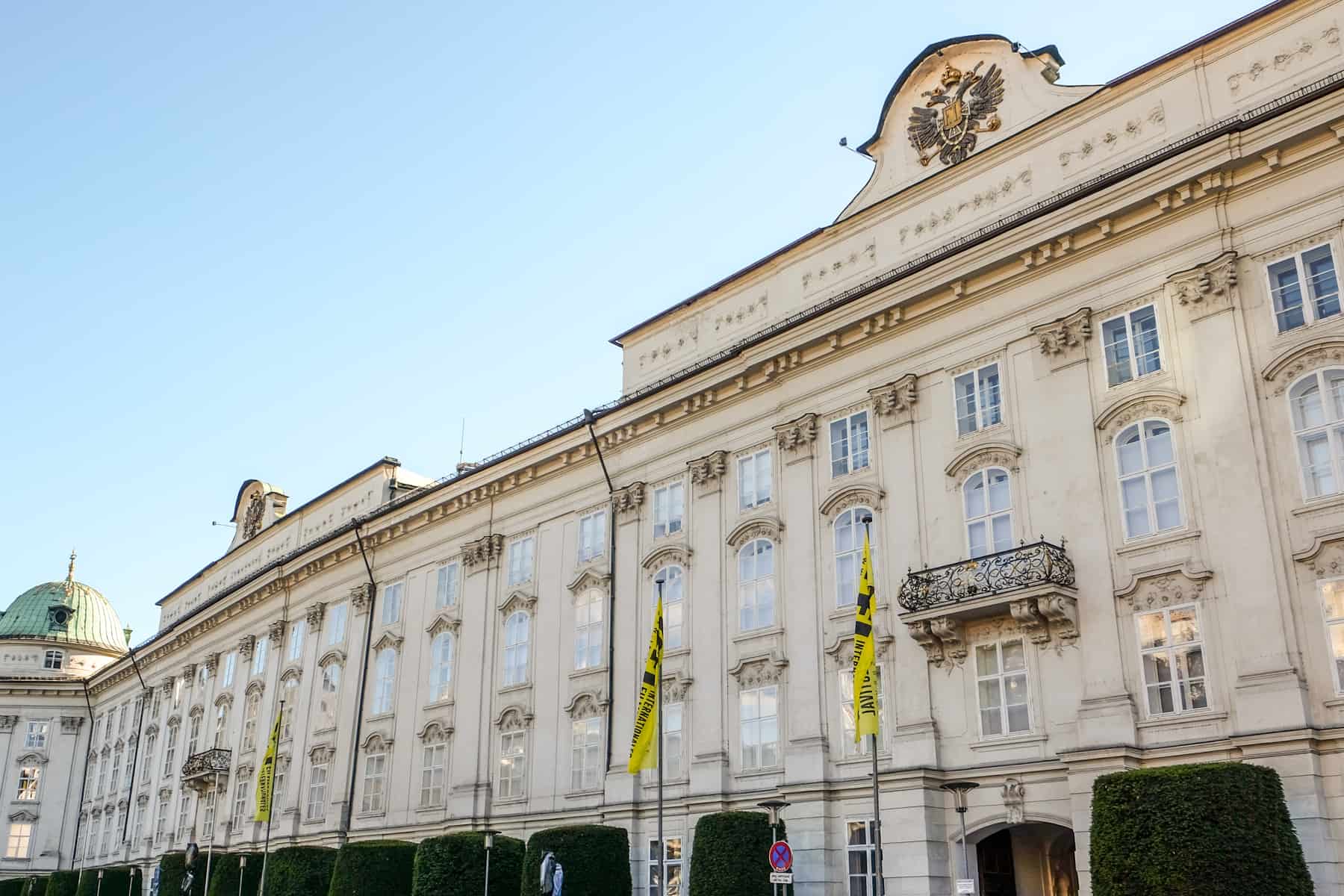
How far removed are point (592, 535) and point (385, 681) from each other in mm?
12441

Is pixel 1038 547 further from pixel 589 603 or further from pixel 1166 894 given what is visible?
pixel 589 603

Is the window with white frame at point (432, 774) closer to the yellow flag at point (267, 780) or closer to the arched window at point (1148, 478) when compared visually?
the yellow flag at point (267, 780)

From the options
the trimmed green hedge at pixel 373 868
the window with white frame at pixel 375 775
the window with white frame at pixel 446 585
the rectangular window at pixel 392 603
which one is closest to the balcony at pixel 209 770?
the window with white frame at pixel 375 775

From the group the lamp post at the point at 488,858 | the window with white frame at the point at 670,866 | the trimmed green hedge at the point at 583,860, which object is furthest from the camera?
the lamp post at the point at 488,858

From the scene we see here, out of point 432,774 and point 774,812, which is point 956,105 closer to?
point 774,812

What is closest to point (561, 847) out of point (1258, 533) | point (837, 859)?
point (837, 859)

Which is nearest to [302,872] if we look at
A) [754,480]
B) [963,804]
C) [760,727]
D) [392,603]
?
[392,603]

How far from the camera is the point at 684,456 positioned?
125 feet

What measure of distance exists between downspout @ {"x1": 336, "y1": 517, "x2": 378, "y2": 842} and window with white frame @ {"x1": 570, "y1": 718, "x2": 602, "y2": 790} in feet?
41.8

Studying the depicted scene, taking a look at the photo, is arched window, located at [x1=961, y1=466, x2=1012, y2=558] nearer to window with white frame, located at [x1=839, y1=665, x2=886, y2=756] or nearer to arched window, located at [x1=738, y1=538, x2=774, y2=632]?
window with white frame, located at [x1=839, y1=665, x2=886, y2=756]

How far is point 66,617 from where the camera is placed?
301 ft

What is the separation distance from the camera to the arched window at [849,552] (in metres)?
31.6

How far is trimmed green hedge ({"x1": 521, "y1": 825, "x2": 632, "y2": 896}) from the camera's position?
1277 inches

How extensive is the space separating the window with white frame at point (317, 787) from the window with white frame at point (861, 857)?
1033 inches
